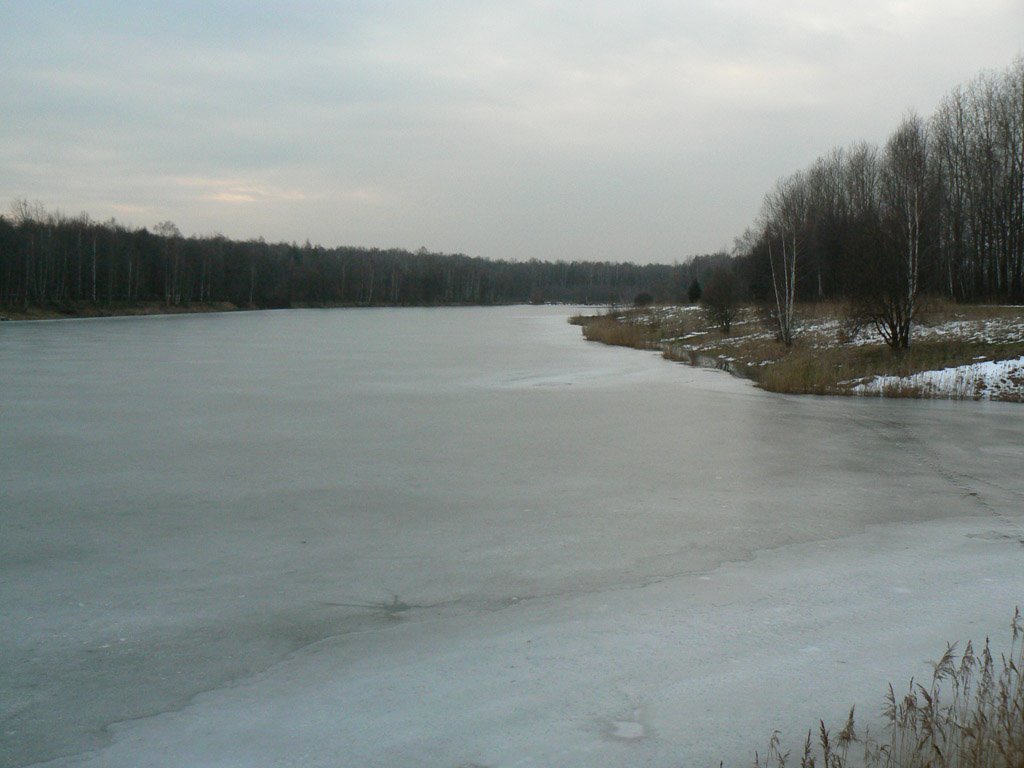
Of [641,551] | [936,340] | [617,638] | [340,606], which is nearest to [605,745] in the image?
[617,638]

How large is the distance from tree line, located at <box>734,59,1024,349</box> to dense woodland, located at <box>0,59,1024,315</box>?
0.06 m

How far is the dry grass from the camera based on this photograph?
3.02 meters

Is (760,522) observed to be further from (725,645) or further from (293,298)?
(293,298)

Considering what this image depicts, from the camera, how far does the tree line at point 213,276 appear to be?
56688 millimetres

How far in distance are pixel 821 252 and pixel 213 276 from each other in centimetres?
5633

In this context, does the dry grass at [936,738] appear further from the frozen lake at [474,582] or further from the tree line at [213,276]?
the tree line at [213,276]

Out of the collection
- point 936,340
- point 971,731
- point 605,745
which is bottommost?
point 605,745

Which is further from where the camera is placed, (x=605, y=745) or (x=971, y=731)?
(x=605, y=745)

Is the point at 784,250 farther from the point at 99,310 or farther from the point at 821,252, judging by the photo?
the point at 99,310

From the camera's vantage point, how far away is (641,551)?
622 centimetres

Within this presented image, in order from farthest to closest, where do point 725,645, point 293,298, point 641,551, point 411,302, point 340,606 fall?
1. point 411,302
2. point 293,298
3. point 641,551
4. point 340,606
5. point 725,645

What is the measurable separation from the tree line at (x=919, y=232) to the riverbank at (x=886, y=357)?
91 cm

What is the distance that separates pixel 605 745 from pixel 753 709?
0.77 m

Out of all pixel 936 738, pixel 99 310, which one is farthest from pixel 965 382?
pixel 99 310
